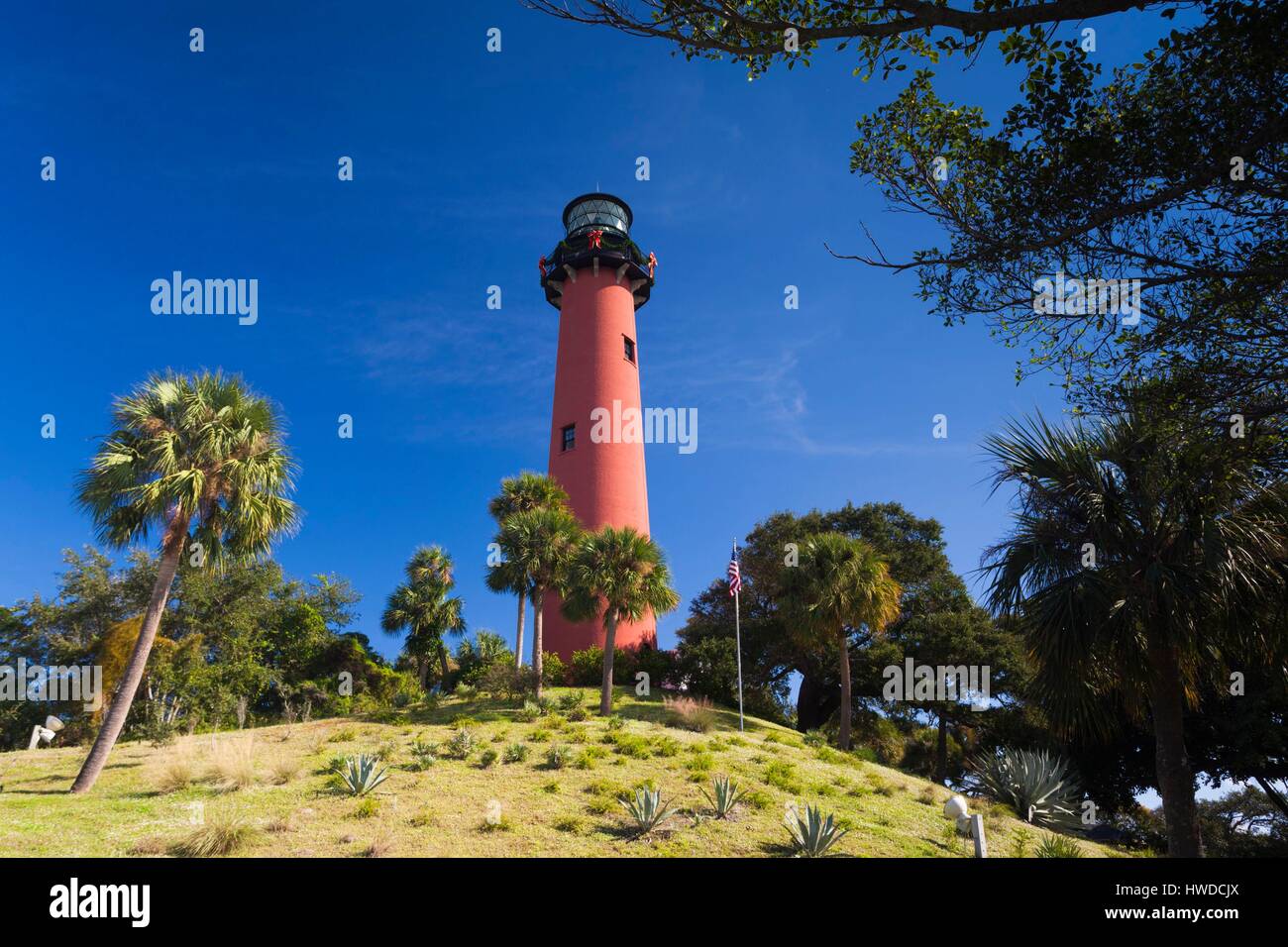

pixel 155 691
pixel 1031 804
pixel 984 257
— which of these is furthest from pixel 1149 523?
pixel 155 691

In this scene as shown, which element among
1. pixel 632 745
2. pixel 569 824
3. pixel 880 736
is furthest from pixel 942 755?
pixel 569 824

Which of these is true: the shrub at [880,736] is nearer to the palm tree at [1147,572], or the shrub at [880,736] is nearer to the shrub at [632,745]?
the shrub at [632,745]

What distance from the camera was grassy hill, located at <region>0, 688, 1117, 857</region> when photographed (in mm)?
9562

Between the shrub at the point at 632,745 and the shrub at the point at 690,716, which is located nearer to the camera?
the shrub at the point at 632,745

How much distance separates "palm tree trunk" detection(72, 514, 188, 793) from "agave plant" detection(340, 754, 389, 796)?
15.8 feet

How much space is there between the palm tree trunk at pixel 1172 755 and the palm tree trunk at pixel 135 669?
17828mm

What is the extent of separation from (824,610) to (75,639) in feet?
113

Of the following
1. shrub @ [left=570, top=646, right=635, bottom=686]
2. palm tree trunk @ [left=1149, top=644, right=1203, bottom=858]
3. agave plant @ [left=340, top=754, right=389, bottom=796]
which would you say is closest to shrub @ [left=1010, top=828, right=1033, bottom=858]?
palm tree trunk @ [left=1149, top=644, right=1203, bottom=858]

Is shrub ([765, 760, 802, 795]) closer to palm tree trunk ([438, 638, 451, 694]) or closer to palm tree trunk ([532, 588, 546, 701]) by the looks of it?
palm tree trunk ([532, 588, 546, 701])

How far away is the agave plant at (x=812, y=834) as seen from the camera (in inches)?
378

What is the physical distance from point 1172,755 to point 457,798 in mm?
11442

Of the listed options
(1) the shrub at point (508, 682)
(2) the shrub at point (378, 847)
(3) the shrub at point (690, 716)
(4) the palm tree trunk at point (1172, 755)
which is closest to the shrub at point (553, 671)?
(1) the shrub at point (508, 682)

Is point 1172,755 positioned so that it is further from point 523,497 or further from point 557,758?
point 523,497

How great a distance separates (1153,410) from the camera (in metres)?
8.16
